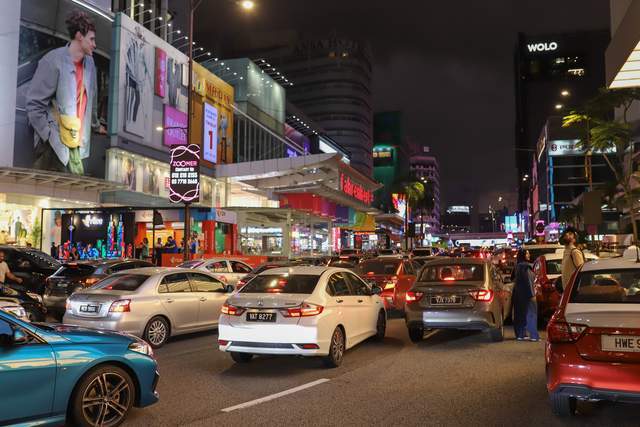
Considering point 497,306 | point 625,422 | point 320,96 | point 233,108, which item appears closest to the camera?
point 625,422

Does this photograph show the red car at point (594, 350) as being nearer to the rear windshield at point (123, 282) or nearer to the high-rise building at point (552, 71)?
the rear windshield at point (123, 282)

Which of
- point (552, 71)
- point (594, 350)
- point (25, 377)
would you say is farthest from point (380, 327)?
point (552, 71)

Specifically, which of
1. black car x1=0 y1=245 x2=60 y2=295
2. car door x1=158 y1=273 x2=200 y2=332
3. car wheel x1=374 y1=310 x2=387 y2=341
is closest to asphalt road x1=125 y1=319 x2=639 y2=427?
car wheel x1=374 y1=310 x2=387 y2=341

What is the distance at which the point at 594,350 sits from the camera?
5305 mm

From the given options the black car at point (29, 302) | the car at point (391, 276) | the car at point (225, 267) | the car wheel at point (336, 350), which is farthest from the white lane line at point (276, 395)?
the car at point (225, 267)

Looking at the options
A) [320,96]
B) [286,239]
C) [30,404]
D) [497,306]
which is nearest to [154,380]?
[30,404]

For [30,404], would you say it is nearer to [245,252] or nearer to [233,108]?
[245,252]

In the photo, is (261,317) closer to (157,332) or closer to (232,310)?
(232,310)

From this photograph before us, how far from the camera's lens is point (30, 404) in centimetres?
485

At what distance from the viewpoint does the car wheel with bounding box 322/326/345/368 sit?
27.8 feet

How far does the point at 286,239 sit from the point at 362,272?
19.2 m

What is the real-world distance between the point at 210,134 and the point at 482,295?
36389 mm

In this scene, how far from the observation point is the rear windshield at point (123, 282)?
35.0ft

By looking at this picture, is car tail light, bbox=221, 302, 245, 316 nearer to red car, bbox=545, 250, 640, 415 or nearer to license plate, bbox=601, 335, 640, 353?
red car, bbox=545, 250, 640, 415
